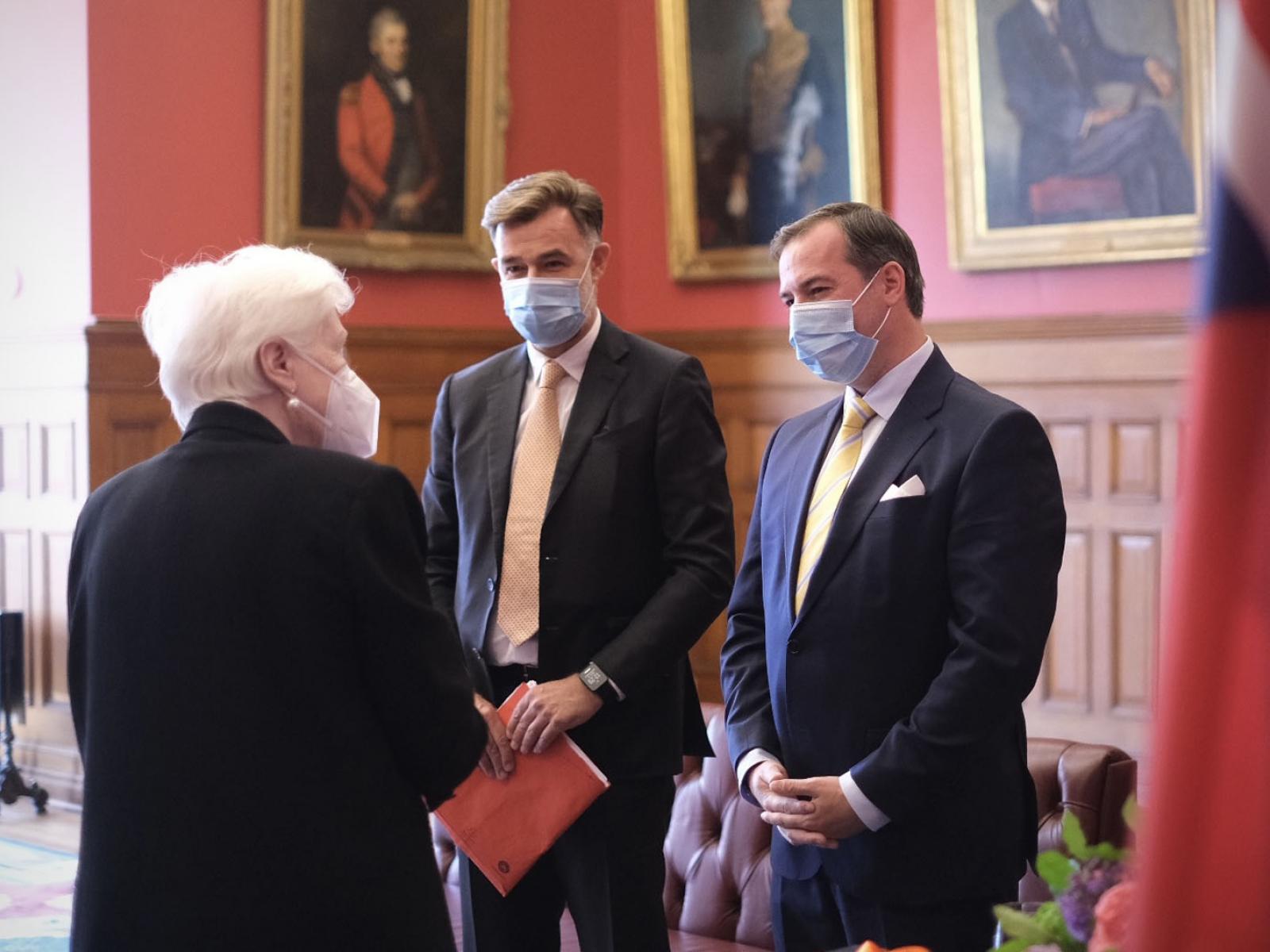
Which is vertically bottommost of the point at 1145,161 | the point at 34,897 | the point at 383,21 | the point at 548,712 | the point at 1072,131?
the point at 34,897

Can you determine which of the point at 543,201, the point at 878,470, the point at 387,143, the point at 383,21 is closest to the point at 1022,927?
the point at 878,470

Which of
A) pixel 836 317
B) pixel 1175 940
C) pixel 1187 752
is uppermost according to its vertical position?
pixel 836 317

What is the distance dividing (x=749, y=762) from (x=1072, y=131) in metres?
4.62

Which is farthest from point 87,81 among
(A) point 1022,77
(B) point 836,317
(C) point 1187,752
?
(C) point 1187,752

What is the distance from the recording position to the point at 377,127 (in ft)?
25.6

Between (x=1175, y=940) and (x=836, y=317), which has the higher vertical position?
(x=836, y=317)

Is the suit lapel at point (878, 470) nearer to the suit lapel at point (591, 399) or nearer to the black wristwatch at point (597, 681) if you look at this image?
the black wristwatch at point (597, 681)

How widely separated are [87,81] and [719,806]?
4752mm

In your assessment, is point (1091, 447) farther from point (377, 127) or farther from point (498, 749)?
point (498, 749)

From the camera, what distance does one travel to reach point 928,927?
2.71m

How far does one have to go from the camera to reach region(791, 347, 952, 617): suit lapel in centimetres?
279

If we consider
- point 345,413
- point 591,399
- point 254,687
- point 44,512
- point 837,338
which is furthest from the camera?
point 44,512

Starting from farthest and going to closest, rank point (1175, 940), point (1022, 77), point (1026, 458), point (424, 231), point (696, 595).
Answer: point (424, 231) < point (1022, 77) < point (696, 595) < point (1026, 458) < point (1175, 940)

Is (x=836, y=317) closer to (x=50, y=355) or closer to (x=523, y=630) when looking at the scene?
(x=523, y=630)
